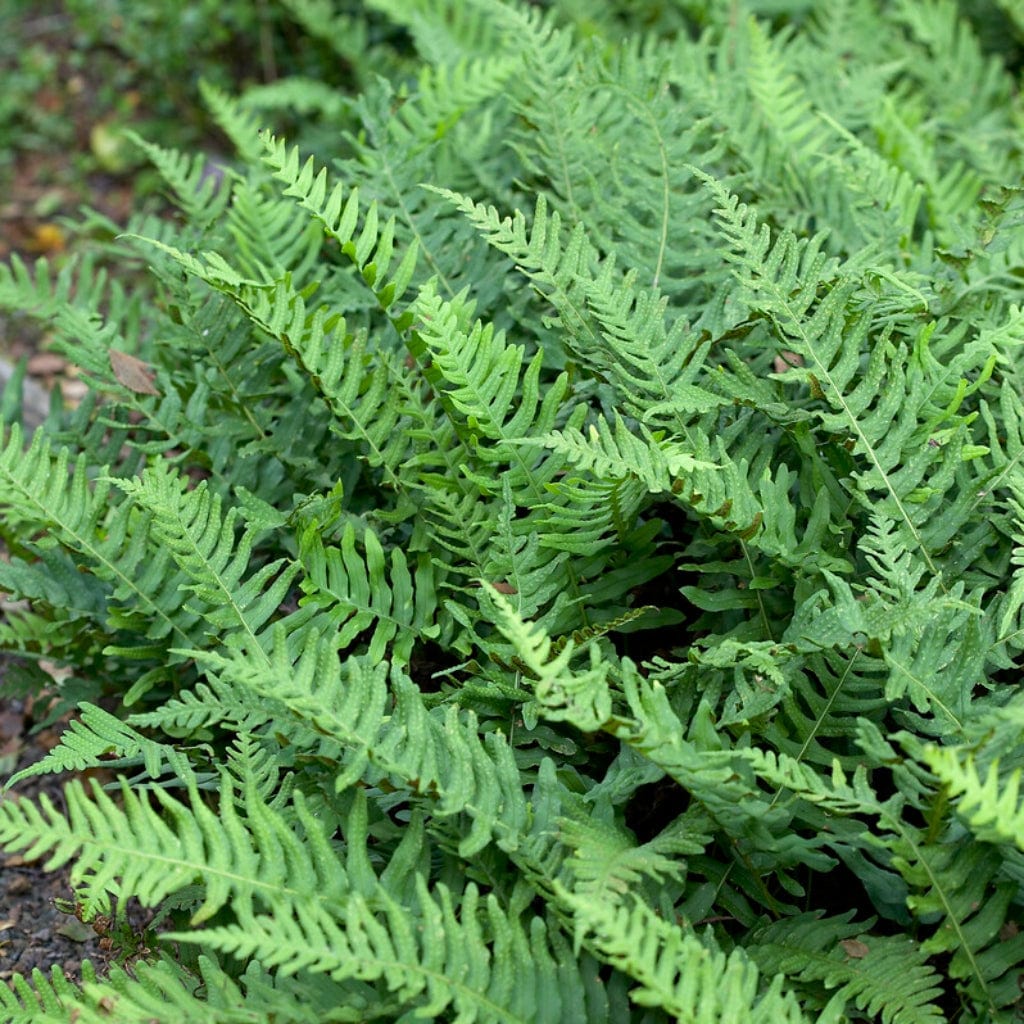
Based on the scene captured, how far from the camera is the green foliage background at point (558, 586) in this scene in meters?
1.52

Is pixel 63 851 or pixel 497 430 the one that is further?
pixel 497 430

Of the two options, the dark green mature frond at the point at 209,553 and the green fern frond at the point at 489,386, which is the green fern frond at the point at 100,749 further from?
the green fern frond at the point at 489,386

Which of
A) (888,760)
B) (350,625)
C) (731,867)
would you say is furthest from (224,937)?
(888,760)

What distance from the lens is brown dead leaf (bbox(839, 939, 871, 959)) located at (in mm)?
1622

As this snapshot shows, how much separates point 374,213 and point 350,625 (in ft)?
2.31

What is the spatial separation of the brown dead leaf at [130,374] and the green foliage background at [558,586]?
14 millimetres

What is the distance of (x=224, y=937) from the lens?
139cm

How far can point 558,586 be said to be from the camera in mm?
1897

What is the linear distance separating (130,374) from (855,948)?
165 centimetres

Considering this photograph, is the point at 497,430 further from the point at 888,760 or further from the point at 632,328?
the point at 888,760

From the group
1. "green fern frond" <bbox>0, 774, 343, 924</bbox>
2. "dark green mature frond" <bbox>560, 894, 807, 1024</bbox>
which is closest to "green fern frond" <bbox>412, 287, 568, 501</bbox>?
"green fern frond" <bbox>0, 774, 343, 924</bbox>

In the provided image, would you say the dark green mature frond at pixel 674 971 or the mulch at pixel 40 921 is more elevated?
the dark green mature frond at pixel 674 971

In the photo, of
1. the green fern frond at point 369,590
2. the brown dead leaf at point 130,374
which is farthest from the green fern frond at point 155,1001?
the brown dead leaf at point 130,374

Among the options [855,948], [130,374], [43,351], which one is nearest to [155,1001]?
[855,948]
